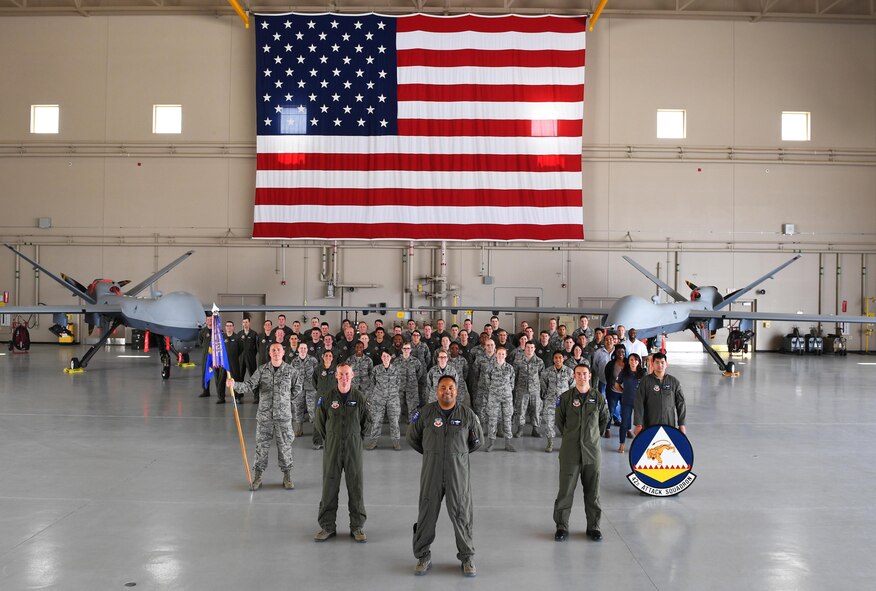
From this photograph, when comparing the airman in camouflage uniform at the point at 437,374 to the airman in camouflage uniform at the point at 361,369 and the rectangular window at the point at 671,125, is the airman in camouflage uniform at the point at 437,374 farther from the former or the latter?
the rectangular window at the point at 671,125

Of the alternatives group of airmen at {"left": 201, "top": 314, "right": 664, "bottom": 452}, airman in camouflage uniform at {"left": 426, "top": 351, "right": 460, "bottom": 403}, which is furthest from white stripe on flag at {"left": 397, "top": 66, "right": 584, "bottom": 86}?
airman in camouflage uniform at {"left": 426, "top": 351, "right": 460, "bottom": 403}

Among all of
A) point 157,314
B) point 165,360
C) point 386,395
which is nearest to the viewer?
point 386,395

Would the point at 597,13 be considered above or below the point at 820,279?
above

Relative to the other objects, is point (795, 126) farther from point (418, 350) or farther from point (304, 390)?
point (304, 390)

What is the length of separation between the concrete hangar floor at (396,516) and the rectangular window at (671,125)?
13720 millimetres

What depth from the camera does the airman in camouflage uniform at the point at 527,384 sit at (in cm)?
895

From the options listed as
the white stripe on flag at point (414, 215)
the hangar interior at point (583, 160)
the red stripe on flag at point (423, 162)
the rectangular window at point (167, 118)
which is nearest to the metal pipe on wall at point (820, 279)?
the hangar interior at point (583, 160)

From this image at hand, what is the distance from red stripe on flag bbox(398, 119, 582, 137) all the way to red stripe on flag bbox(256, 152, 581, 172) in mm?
716

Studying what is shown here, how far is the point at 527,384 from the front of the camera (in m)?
8.97

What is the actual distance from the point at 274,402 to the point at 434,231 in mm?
15206

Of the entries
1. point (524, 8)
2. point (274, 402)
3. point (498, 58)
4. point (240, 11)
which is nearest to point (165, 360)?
point (274, 402)

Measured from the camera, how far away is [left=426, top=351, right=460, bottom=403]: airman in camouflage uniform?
26.2ft

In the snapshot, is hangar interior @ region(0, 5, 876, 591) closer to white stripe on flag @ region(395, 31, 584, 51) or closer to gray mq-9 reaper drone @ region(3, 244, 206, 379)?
white stripe on flag @ region(395, 31, 584, 51)

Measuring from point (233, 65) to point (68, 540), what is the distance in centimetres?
1952
